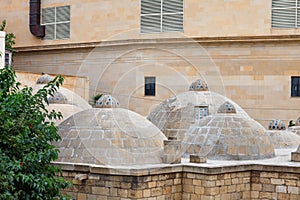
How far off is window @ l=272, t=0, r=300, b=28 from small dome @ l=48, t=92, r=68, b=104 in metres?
13.2

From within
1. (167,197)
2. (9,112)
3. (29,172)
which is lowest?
(167,197)

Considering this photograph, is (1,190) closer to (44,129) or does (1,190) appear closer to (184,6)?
(44,129)

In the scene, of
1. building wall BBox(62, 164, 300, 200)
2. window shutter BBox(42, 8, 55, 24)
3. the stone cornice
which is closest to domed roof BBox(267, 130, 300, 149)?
building wall BBox(62, 164, 300, 200)

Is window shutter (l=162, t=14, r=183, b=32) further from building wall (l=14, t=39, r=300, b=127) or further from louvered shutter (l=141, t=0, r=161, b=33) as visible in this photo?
building wall (l=14, t=39, r=300, b=127)

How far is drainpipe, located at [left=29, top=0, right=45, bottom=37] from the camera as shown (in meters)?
38.7

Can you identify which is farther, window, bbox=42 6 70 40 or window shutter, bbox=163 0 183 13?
window, bbox=42 6 70 40

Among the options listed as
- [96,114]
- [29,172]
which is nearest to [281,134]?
[96,114]

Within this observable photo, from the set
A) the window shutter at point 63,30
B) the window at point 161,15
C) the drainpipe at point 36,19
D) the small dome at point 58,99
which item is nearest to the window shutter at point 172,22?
Result: the window at point 161,15

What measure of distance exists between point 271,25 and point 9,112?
867 inches

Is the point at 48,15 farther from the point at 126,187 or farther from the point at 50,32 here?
the point at 126,187

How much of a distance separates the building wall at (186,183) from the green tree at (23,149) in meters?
2.84

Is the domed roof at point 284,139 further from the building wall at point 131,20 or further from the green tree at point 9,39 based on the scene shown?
the green tree at point 9,39

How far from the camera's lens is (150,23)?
3503 centimetres

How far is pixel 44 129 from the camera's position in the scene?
13023mm
